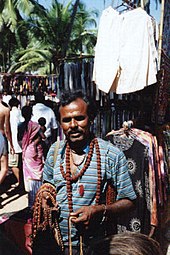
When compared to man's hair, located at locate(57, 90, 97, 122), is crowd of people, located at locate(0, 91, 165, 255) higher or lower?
lower

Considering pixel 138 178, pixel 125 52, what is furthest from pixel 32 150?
pixel 125 52

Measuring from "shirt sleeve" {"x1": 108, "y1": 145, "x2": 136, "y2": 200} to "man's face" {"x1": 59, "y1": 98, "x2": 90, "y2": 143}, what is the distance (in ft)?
0.59

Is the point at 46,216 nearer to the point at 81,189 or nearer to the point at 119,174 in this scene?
the point at 81,189

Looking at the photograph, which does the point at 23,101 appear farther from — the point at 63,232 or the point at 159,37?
the point at 63,232

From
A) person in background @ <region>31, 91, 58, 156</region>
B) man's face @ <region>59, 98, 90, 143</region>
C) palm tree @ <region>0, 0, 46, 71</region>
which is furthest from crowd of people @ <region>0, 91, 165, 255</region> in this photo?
palm tree @ <region>0, 0, 46, 71</region>

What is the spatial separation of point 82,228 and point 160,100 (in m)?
2.26

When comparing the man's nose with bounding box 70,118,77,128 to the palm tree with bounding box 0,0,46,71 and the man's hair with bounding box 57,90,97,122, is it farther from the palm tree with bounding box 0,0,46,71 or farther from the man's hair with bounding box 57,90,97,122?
the palm tree with bounding box 0,0,46,71

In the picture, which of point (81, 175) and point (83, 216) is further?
point (81, 175)

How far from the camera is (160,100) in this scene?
3713 mm

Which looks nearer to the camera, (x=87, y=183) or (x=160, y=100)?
(x=87, y=183)

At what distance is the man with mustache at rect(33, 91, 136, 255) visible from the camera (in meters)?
1.81

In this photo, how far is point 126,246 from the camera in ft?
5.41

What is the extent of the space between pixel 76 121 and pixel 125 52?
1.61 m

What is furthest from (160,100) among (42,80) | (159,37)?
(42,80)
